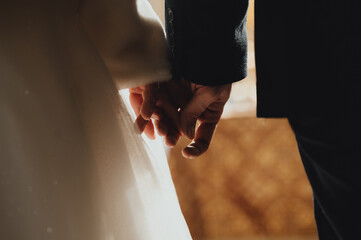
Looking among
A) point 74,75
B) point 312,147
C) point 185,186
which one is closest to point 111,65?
point 74,75

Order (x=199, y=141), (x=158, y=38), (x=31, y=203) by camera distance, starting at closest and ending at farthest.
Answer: (x=31, y=203)
(x=158, y=38)
(x=199, y=141)

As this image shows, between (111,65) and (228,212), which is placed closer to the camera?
(111,65)

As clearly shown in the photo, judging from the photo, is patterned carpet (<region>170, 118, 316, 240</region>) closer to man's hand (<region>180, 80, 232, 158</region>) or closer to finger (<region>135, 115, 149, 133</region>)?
man's hand (<region>180, 80, 232, 158</region>)

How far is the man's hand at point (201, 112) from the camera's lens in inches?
25.5

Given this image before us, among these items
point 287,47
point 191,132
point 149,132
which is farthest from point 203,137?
point 287,47

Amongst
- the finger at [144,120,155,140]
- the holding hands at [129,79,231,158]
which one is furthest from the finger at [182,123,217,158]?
the finger at [144,120,155,140]

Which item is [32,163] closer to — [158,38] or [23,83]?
[23,83]

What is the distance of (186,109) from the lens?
0.67 meters

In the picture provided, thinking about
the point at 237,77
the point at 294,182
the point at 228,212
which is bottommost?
the point at 228,212

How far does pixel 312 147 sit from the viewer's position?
50 cm

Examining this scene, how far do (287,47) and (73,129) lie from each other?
306 mm

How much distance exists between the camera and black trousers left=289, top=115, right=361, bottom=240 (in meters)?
0.47

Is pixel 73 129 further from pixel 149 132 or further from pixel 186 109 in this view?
pixel 186 109

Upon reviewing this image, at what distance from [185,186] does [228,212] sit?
0.21 m
